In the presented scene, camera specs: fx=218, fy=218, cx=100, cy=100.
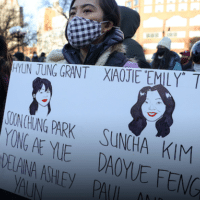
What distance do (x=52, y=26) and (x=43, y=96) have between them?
1351 mm

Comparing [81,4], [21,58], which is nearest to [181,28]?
[81,4]

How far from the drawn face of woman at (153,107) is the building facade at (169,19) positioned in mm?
1332

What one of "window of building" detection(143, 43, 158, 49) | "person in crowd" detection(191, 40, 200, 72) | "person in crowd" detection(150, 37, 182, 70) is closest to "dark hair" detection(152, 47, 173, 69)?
"person in crowd" detection(150, 37, 182, 70)

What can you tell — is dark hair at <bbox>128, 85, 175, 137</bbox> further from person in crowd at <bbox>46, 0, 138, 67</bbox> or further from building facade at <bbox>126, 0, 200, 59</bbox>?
building facade at <bbox>126, 0, 200, 59</bbox>

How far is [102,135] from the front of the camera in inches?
50.6

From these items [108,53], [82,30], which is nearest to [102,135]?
[108,53]

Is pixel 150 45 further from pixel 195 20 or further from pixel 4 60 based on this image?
pixel 4 60

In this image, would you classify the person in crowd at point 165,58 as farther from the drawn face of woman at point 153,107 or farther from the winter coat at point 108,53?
the drawn face of woman at point 153,107

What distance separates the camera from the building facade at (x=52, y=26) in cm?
243

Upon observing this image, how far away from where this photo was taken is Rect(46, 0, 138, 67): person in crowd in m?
1.74

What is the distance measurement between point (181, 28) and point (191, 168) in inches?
69.4

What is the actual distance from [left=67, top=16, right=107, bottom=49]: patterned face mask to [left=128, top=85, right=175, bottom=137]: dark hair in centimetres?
76

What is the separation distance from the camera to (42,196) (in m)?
1.42

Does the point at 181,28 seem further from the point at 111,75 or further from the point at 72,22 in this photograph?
the point at 111,75
